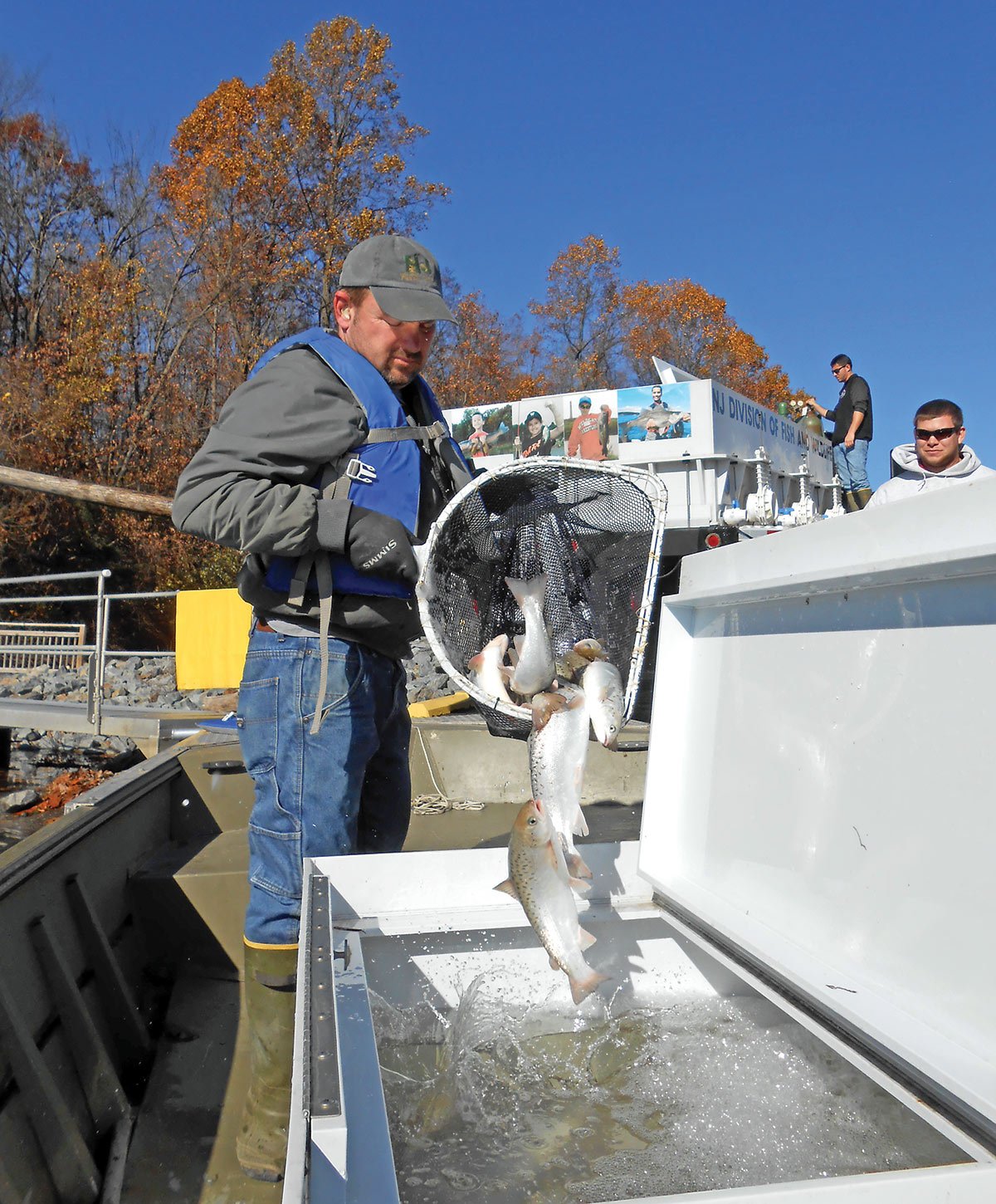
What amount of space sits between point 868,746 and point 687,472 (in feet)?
44.0

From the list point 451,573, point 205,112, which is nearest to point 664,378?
point 451,573

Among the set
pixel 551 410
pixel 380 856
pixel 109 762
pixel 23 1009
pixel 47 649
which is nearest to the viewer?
pixel 380 856

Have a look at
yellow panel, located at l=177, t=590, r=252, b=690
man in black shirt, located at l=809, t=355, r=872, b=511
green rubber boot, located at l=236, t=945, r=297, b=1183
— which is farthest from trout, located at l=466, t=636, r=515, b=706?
man in black shirt, located at l=809, t=355, r=872, b=511

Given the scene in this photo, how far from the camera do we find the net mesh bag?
10.6 ft

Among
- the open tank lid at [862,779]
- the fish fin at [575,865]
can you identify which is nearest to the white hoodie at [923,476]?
the open tank lid at [862,779]

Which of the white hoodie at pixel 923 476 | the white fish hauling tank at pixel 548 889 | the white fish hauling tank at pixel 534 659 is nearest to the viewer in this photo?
the white fish hauling tank at pixel 548 889

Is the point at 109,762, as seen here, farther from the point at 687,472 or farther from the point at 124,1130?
the point at 124,1130

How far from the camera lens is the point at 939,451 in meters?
5.25

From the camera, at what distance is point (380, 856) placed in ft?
9.34

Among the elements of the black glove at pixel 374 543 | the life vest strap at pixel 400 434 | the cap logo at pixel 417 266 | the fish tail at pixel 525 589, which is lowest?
the fish tail at pixel 525 589

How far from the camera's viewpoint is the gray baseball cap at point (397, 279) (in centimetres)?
304

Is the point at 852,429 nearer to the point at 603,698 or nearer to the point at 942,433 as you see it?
the point at 942,433

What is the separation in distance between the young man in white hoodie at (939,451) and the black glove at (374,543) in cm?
316

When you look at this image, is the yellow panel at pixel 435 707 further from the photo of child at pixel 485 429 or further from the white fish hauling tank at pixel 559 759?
the photo of child at pixel 485 429
